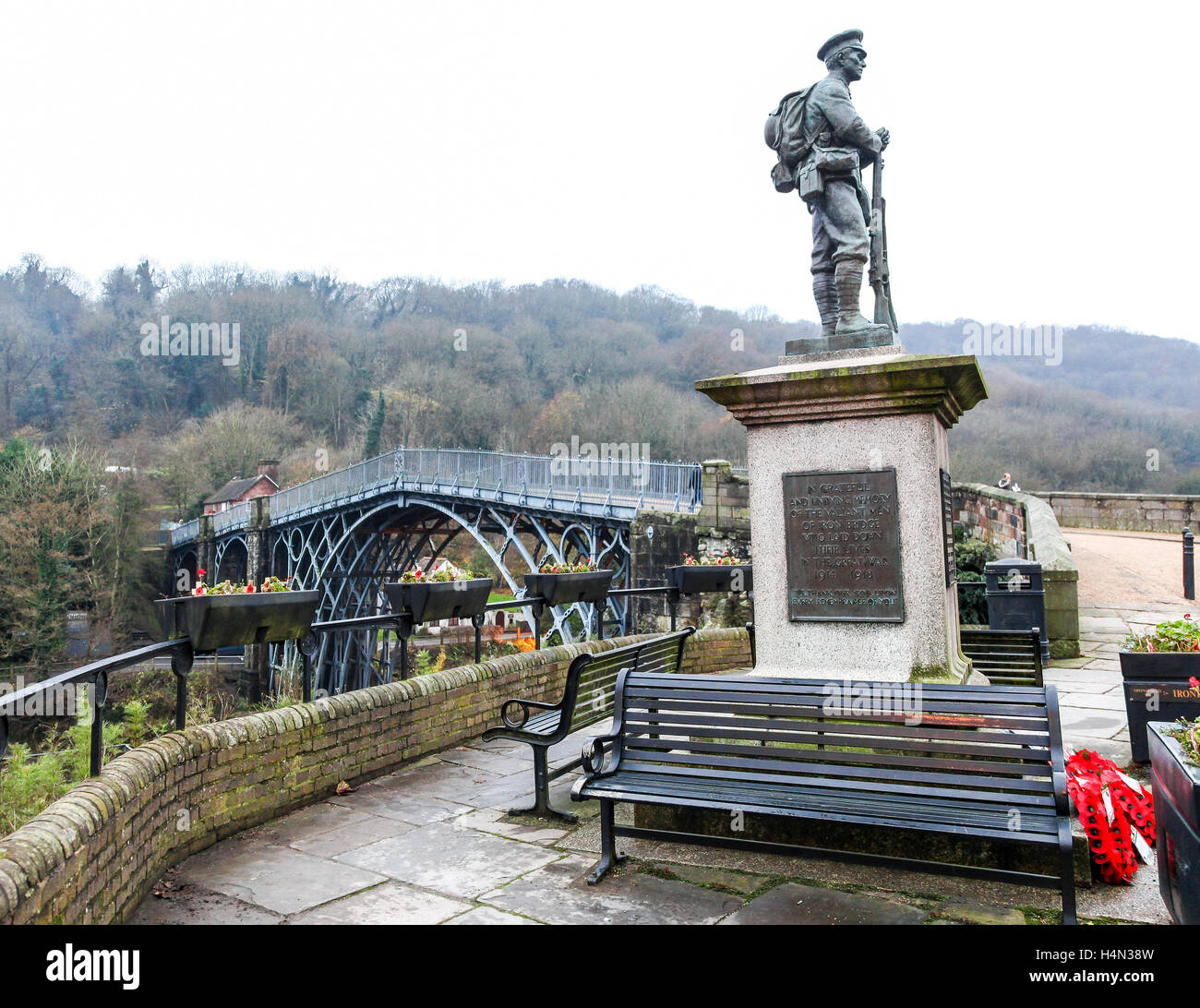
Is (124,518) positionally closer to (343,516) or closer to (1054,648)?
(343,516)

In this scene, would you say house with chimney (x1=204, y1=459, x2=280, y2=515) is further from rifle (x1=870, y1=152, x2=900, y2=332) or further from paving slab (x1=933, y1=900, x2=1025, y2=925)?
paving slab (x1=933, y1=900, x2=1025, y2=925)

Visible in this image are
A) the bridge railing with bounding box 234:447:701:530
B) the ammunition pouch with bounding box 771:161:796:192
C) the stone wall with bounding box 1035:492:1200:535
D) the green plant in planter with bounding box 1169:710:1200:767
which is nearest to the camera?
the green plant in planter with bounding box 1169:710:1200:767

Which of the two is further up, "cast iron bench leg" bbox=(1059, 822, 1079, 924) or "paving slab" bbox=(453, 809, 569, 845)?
"cast iron bench leg" bbox=(1059, 822, 1079, 924)

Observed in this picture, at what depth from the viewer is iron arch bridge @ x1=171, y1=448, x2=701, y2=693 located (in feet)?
78.4

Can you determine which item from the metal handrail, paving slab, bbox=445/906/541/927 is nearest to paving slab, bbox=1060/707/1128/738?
paving slab, bbox=445/906/541/927

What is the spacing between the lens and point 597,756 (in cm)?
398

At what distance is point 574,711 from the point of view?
4.90 metres

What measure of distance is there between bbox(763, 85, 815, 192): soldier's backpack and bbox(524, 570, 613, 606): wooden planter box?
3.58 m

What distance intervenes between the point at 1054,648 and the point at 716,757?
8242 millimetres

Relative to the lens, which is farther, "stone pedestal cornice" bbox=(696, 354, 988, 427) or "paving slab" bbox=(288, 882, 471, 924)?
"stone pedestal cornice" bbox=(696, 354, 988, 427)

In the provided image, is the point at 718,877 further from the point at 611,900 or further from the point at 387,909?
the point at 387,909

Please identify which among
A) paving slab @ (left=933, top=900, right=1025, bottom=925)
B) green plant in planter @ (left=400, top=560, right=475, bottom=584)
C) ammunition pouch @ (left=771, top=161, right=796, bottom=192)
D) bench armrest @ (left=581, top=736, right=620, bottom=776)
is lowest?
paving slab @ (left=933, top=900, right=1025, bottom=925)
